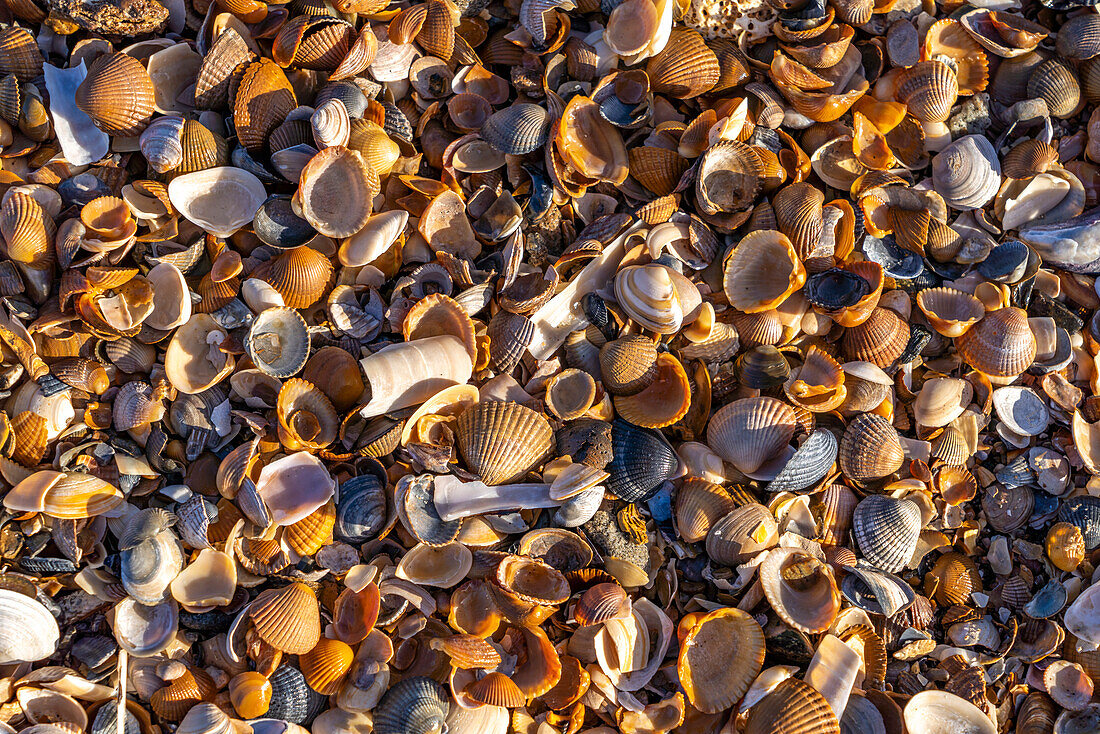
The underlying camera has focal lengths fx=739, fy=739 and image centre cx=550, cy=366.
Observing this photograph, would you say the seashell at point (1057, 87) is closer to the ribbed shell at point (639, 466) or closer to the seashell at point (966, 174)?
the seashell at point (966, 174)

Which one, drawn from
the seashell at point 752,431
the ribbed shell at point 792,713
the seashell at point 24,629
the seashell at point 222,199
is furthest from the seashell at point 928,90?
the seashell at point 24,629

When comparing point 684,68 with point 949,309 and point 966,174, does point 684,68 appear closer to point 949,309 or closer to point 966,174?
point 966,174

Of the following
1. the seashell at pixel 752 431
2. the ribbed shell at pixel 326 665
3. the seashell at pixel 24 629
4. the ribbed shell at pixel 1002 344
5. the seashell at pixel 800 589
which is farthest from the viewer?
the ribbed shell at pixel 1002 344

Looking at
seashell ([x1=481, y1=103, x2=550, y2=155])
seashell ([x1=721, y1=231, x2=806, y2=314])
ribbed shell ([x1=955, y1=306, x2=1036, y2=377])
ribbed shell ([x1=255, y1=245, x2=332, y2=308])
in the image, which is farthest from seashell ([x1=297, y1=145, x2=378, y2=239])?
ribbed shell ([x1=955, y1=306, x2=1036, y2=377])

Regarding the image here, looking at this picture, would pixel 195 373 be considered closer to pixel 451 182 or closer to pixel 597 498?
pixel 451 182

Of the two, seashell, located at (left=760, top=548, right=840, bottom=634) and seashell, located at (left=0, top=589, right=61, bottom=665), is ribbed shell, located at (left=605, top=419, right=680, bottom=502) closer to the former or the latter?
seashell, located at (left=760, top=548, right=840, bottom=634)

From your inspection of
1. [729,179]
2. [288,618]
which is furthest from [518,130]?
[288,618]

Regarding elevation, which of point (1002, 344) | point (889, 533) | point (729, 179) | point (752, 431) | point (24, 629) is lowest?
point (24, 629)
